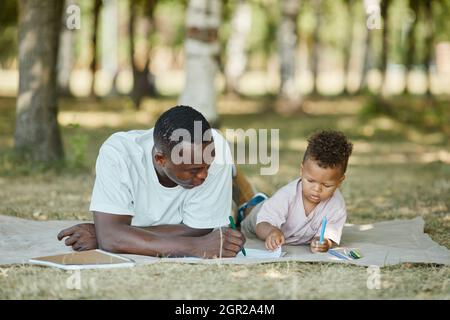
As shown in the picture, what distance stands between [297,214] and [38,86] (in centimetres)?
519

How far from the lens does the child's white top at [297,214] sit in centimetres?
574

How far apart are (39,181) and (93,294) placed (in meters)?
5.22

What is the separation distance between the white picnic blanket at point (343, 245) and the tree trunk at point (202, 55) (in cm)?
629

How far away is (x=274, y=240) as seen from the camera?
213 inches

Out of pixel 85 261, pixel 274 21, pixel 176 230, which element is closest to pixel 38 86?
pixel 176 230


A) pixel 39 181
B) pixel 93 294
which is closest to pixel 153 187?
pixel 93 294

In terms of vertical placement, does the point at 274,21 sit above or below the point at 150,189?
above

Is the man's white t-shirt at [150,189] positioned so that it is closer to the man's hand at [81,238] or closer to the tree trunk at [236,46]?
the man's hand at [81,238]

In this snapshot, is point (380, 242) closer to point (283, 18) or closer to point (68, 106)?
point (283, 18)

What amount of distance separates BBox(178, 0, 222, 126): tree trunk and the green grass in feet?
5.07

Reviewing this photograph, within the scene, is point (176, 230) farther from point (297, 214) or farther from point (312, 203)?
point (312, 203)

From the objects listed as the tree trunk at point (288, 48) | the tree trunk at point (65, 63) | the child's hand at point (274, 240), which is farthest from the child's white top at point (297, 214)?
the tree trunk at point (65, 63)

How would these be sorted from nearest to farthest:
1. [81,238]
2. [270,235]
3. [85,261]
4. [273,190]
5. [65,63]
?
[85,261], [81,238], [270,235], [273,190], [65,63]

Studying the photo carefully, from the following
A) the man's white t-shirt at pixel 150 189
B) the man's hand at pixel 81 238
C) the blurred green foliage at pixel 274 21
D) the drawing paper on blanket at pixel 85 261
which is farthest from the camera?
the blurred green foliage at pixel 274 21
